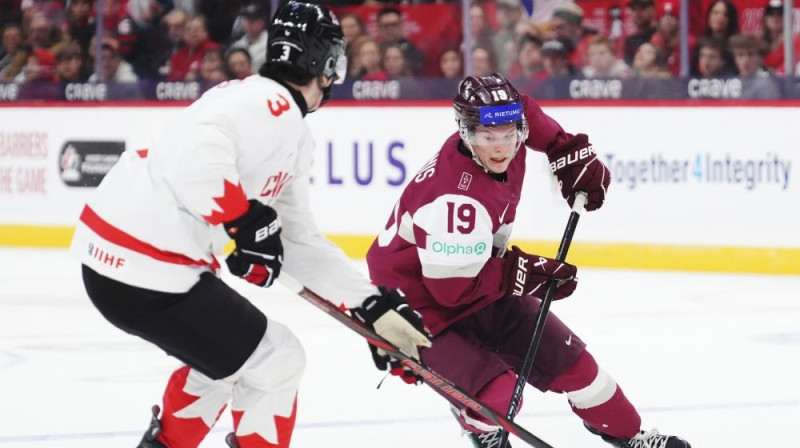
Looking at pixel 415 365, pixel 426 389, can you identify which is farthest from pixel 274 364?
pixel 426 389

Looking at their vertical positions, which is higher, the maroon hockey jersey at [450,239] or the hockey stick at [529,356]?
the maroon hockey jersey at [450,239]

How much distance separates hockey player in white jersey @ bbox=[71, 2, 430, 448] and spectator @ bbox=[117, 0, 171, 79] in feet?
17.7

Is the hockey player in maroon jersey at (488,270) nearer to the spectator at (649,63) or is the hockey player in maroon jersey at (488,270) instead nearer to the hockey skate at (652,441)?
the hockey skate at (652,441)

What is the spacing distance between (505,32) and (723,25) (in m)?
1.07

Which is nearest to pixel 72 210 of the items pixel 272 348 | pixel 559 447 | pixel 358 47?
pixel 358 47

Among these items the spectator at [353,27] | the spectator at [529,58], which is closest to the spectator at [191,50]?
the spectator at [353,27]

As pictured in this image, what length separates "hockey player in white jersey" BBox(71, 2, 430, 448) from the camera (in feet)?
8.77

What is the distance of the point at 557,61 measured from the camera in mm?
7227

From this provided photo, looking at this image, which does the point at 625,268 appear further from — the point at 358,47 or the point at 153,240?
the point at 153,240

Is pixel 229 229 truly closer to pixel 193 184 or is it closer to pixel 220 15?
pixel 193 184

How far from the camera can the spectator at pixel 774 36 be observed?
663 centimetres

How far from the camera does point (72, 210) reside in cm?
830

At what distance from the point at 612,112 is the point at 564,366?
3859mm

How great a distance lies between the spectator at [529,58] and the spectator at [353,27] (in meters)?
0.81
